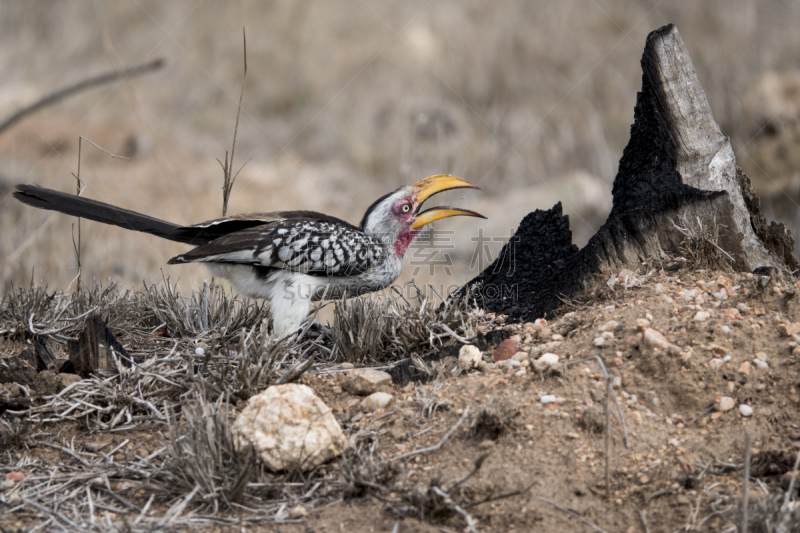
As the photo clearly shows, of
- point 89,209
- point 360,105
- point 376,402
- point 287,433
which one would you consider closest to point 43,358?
point 89,209

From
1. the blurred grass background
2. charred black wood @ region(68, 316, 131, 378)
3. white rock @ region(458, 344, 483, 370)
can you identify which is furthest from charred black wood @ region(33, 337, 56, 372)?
the blurred grass background

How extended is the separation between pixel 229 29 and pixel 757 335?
12.2 m

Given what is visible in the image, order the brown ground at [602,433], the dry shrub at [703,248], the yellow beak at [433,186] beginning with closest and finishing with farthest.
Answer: the brown ground at [602,433] < the dry shrub at [703,248] < the yellow beak at [433,186]

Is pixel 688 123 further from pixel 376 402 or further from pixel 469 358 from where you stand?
pixel 376 402

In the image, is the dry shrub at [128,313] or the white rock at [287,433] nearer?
the white rock at [287,433]

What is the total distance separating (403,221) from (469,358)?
5.87 feet

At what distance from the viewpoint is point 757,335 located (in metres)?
2.49

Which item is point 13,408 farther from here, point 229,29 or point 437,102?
point 229,29

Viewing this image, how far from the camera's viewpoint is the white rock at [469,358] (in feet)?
9.05

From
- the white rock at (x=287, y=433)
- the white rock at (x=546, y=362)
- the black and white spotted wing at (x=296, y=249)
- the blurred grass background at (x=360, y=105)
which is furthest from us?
the blurred grass background at (x=360, y=105)

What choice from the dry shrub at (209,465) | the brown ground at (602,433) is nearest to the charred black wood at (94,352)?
the brown ground at (602,433)

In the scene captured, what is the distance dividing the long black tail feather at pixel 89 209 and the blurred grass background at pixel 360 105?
3431mm

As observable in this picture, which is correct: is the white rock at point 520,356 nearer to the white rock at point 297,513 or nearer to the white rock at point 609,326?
the white rock at point 609,326

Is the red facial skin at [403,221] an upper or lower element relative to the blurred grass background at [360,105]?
lower
